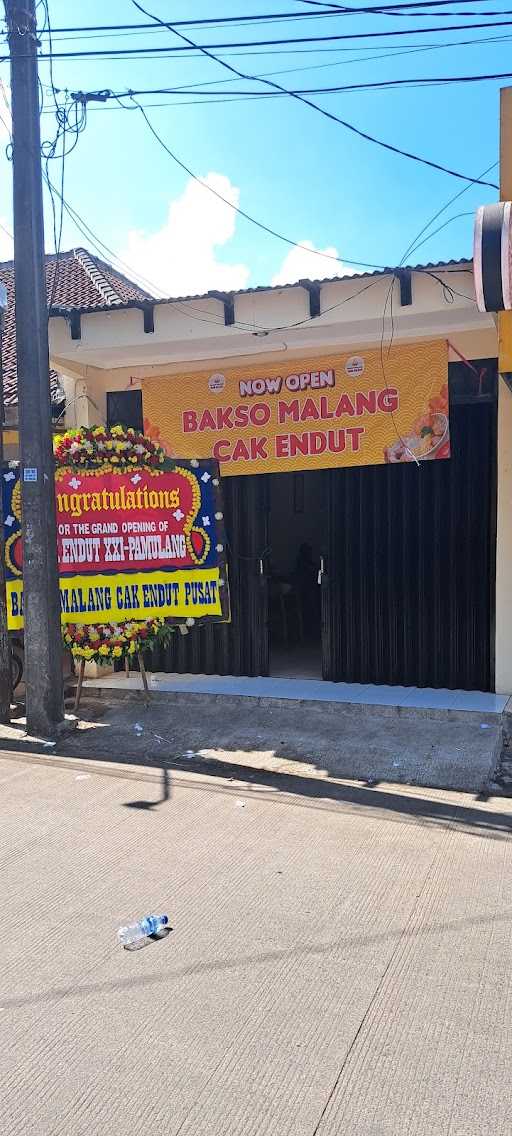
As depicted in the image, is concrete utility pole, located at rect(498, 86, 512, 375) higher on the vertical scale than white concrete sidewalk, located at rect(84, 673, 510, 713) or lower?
higher

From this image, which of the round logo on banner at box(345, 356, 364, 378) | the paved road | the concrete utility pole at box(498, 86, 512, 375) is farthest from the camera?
the round logo on banner at box(345, 356, 364, 378)

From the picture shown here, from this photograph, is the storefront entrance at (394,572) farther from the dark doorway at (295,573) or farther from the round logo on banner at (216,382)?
the round logo on banner at (216,382)

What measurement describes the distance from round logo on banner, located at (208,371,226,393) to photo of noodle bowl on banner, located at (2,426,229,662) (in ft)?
3.54

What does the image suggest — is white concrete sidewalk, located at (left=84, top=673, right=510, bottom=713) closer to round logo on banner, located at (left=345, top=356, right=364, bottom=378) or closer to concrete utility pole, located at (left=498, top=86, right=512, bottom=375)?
concrete utility pole, located at (left=498, top=86, right=512, bottom=375)

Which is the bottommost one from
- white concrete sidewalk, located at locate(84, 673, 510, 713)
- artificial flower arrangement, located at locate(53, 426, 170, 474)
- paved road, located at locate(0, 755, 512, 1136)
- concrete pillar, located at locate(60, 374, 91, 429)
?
paved road, located at locate(0, 755, 512, 1136)

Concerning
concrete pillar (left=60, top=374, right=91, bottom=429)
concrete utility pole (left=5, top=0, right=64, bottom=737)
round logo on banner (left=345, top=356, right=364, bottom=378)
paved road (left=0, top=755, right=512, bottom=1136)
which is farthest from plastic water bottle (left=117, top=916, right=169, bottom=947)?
concrete pillar (left=60, top=374, right=91, bottom=429)

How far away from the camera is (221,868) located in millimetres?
4273

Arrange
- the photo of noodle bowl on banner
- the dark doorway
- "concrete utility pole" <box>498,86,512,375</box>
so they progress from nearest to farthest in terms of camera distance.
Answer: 1. "concrete utility pole" <box>498,86,512,375</box>
2. the photo of noodle bowl on banner
3. the dark doorway

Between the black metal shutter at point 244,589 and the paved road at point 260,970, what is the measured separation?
3456 mm

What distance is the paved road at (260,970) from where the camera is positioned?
99.2 inches

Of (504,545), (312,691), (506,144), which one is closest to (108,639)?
(312,691)

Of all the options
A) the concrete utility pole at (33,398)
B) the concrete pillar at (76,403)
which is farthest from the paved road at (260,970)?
the concrete pillar at (76,403)

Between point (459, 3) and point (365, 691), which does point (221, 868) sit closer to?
point (365, 691)

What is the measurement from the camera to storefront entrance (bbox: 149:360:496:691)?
7609mm
